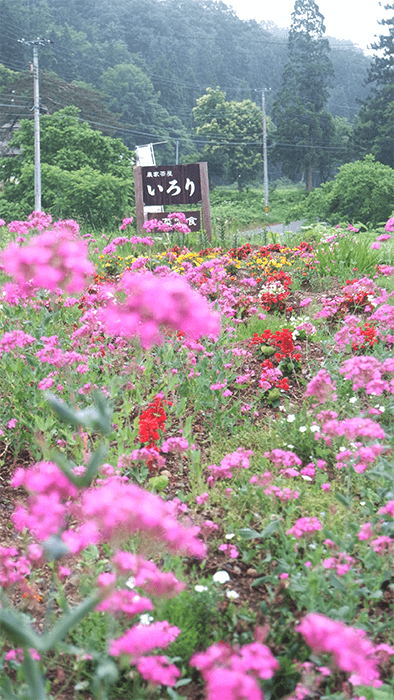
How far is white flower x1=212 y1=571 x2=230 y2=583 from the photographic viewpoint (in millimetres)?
2156

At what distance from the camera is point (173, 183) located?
852cm

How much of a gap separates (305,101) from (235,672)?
60947 millimetres

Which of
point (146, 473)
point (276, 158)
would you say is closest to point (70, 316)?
point (146, 473)

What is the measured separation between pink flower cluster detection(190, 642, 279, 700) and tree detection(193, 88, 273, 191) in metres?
57.8

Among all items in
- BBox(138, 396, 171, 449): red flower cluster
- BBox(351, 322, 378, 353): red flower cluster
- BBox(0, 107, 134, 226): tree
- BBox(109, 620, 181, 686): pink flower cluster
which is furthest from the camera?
BBox(0, 107, 134, 226): tree

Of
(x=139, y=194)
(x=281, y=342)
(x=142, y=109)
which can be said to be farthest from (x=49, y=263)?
(x=142, y=109)

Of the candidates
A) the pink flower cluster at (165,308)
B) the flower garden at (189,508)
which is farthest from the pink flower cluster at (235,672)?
the pink flower cluster at (165,308)

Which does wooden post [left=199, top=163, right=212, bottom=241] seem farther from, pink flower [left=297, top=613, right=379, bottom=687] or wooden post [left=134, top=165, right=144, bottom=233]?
pink flower [left=297, top=613, right=379, bottom=687]

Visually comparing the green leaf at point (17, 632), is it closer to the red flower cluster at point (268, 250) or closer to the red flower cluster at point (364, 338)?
the red flower cluster at point (364, 338)

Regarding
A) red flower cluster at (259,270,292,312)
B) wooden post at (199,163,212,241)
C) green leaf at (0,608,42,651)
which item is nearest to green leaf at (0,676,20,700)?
green leaf at (0,608,42,651)

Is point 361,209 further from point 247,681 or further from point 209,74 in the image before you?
point 209,74

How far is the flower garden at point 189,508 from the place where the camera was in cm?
124

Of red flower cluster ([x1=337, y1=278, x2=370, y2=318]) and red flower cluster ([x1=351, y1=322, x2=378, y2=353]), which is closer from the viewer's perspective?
red flower cluster ([x1=351, y1=322, x2=378, y2=353])

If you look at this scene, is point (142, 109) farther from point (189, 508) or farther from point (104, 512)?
point (104, 512)
